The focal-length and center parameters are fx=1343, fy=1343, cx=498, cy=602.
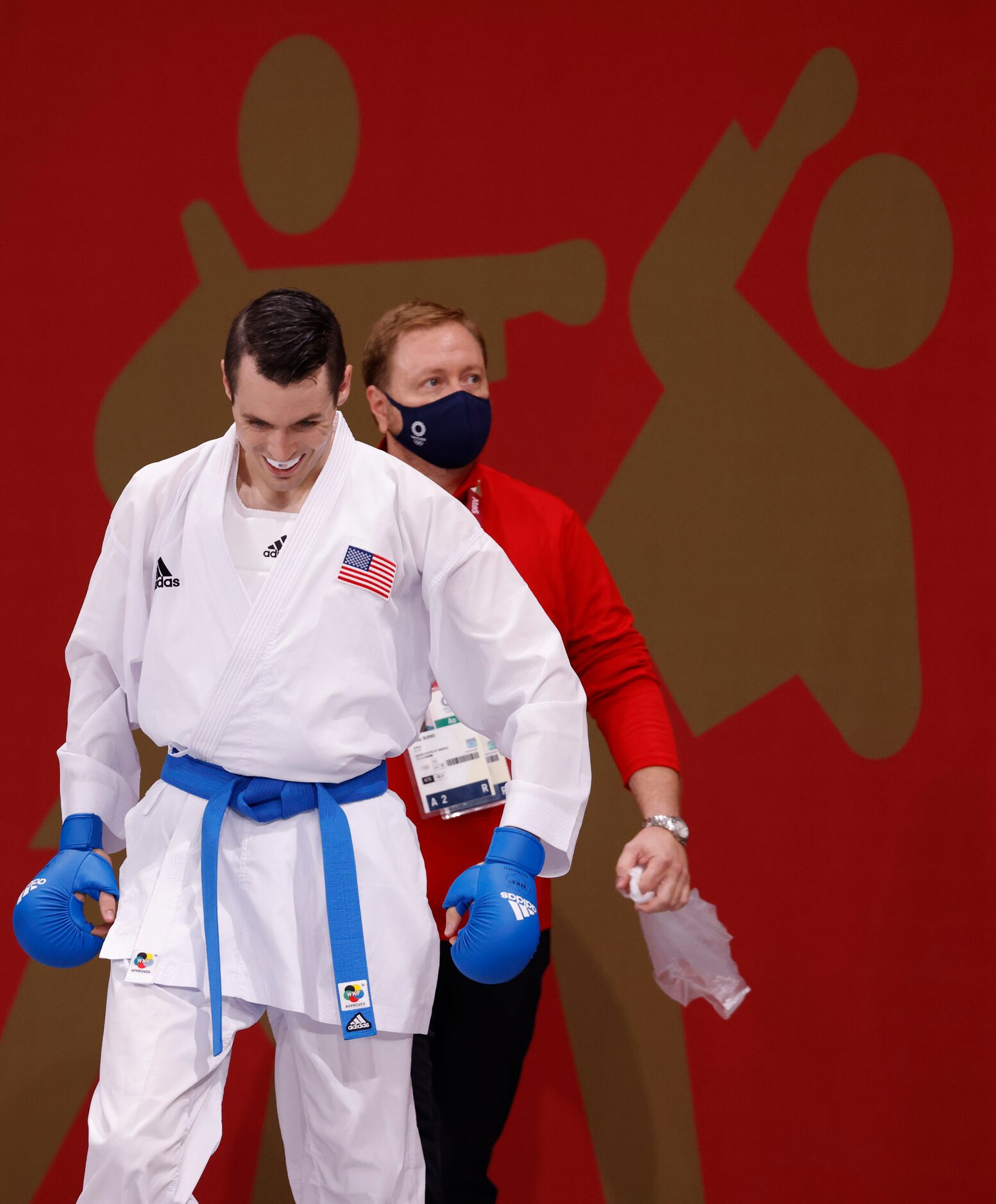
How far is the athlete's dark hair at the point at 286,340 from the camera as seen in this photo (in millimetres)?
1709

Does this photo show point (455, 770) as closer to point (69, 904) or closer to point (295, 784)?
point (295, 784)

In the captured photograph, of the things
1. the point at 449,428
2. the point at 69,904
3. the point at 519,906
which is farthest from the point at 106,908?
the point at 449,428

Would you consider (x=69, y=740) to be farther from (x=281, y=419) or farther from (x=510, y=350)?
(x=510, y=350)

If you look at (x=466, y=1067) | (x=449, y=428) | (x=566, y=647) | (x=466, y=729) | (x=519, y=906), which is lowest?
(x=466, y=1067)

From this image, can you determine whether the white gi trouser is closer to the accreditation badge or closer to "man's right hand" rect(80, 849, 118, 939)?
"man's right hand" rect(80, 849, 118, 939)

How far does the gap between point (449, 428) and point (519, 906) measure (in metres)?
0.89

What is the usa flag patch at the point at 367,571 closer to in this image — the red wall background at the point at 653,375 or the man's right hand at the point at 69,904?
the man's right hand at the point at 69,904

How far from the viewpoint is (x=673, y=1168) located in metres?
2.91

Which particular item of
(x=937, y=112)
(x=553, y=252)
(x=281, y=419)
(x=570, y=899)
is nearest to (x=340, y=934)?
(x=281, y=419)

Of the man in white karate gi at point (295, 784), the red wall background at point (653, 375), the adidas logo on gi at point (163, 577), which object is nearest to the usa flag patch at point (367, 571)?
the man in white karate gi at point (295, 784)

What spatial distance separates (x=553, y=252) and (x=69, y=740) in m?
1.51

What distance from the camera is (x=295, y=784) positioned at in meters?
1.78

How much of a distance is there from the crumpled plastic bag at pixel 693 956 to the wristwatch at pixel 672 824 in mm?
300

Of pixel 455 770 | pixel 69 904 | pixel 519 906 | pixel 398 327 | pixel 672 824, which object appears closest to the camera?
pixel 519 906
